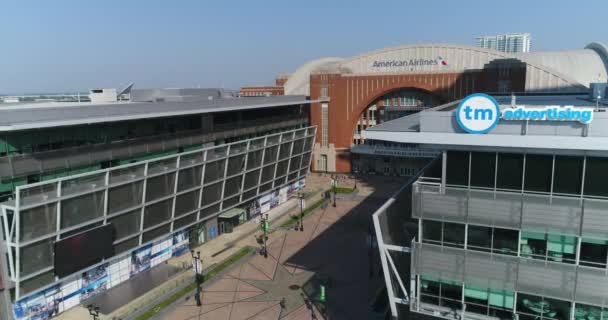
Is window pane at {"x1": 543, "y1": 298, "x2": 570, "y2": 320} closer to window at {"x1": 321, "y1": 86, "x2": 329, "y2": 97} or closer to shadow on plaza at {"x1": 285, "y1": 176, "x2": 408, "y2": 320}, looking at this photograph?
shadow on plaza at {"x1": 285, "y1": 176, "x2": 408, "y2": 320}

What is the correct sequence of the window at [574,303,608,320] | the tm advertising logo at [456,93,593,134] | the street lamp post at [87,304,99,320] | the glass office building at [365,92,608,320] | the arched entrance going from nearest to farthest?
the tm advertising logo at [456,93,593,134], the glass office building at [365,92,608,320], the window at [574,303,608,320], the street lamp post at [87,304,99,320], the arched entrance

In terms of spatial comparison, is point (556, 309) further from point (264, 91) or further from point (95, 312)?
point (264, 91)

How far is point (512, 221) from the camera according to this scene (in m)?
20.8

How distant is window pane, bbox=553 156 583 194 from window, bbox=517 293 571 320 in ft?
17.4

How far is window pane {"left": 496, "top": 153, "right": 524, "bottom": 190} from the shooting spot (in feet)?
67.0

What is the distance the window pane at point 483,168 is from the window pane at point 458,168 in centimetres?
32

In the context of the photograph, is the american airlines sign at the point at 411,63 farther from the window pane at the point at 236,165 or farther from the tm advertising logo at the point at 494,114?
the tm advertising logo at the point at 494,114

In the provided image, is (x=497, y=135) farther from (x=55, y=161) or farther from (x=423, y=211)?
(x=55, y=161)

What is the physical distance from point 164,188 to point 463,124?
2678 cm

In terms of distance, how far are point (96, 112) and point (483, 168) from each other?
2596 cm

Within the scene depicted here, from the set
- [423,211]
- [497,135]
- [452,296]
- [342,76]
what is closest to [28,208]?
[423,211]

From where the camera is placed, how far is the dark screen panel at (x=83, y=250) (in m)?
30.4

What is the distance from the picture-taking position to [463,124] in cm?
1992

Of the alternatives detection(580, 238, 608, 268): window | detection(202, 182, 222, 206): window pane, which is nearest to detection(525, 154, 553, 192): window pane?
detection(580, 238, 608, 268): window
